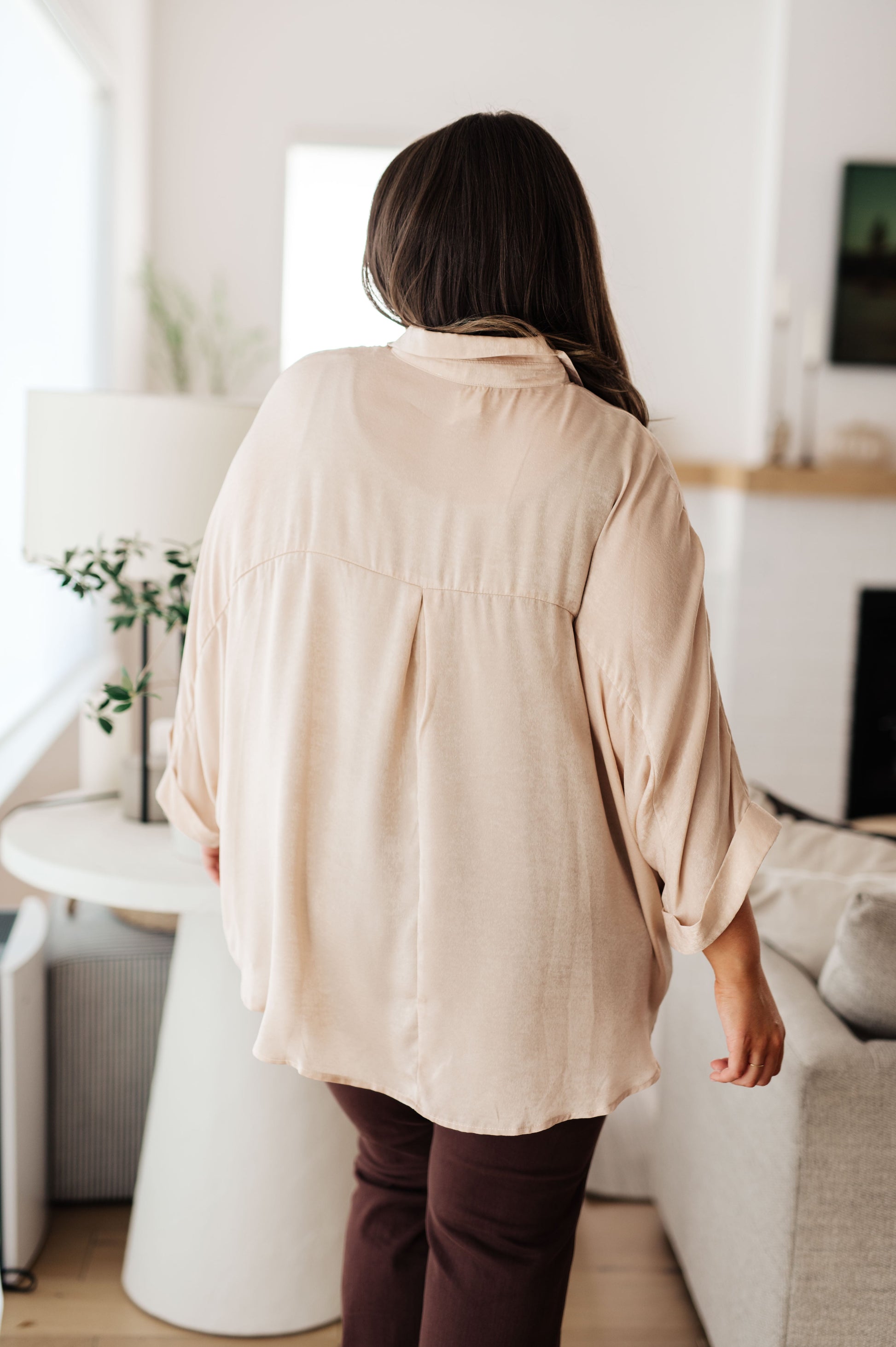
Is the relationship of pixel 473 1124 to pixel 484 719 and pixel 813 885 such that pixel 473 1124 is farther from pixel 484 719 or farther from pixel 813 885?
pixel 813 885

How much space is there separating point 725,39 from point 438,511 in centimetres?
405

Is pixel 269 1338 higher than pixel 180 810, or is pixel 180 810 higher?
pixel 180 810

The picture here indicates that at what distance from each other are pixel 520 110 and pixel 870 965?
3559 millimetres

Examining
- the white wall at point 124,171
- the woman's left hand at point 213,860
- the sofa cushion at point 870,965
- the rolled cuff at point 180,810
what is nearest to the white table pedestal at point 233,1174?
the woman's left hand at point 213,860

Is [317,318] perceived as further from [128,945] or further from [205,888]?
[205,888]

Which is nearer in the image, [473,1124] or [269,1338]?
[473,1124]

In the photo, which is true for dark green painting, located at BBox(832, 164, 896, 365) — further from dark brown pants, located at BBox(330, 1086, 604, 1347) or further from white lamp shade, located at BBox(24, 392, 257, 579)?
dark brown pants, located at BBox(330, 1086, 604, 1347)

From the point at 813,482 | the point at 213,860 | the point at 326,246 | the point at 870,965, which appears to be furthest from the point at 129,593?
the point at 326,246

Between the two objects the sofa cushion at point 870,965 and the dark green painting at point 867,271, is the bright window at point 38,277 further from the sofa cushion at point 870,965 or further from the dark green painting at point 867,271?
the dark green painting at point 867,271

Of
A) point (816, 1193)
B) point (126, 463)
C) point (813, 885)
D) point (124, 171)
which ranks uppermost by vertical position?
point (124, 171)

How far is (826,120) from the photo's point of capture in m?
3.89

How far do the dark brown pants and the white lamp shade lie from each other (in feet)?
2.61

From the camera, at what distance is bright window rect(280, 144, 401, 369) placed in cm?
423

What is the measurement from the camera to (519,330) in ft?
2.90
